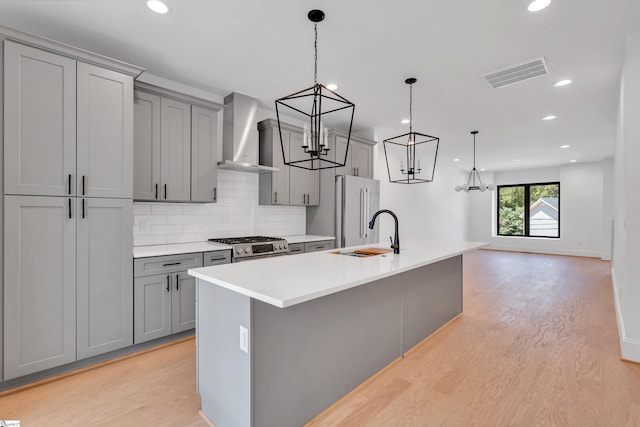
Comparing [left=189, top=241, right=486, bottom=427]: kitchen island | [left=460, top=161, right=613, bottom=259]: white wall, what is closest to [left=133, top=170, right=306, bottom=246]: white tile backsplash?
[left=189, top=241, right=486, bottom=427]: kitchen island

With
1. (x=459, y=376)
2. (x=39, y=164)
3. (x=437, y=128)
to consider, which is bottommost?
(x=459, y=376)

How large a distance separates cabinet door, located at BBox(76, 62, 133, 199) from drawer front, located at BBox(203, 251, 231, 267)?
2.98ft

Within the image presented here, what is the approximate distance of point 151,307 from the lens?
2.81 metres

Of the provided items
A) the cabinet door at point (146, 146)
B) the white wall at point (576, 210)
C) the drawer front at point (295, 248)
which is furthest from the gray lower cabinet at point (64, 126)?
the white wall at point (576, 210)

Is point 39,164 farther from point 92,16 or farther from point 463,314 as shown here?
point 463,314

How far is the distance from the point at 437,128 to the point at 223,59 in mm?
3744

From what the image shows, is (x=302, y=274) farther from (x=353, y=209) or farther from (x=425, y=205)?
(x=425, y=205)

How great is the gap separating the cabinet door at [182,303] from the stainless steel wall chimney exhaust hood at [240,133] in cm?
139

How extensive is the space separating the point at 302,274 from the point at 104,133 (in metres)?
2.08

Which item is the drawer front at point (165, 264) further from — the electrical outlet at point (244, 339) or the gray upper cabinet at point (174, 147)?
the electrical outlet at point (244, 339)

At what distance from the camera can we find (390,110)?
14.6ft

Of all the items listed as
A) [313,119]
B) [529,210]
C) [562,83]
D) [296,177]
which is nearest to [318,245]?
[296,177]

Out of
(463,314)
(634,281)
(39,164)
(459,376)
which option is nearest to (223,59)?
(39,164)

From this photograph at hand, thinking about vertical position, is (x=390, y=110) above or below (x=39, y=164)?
above
